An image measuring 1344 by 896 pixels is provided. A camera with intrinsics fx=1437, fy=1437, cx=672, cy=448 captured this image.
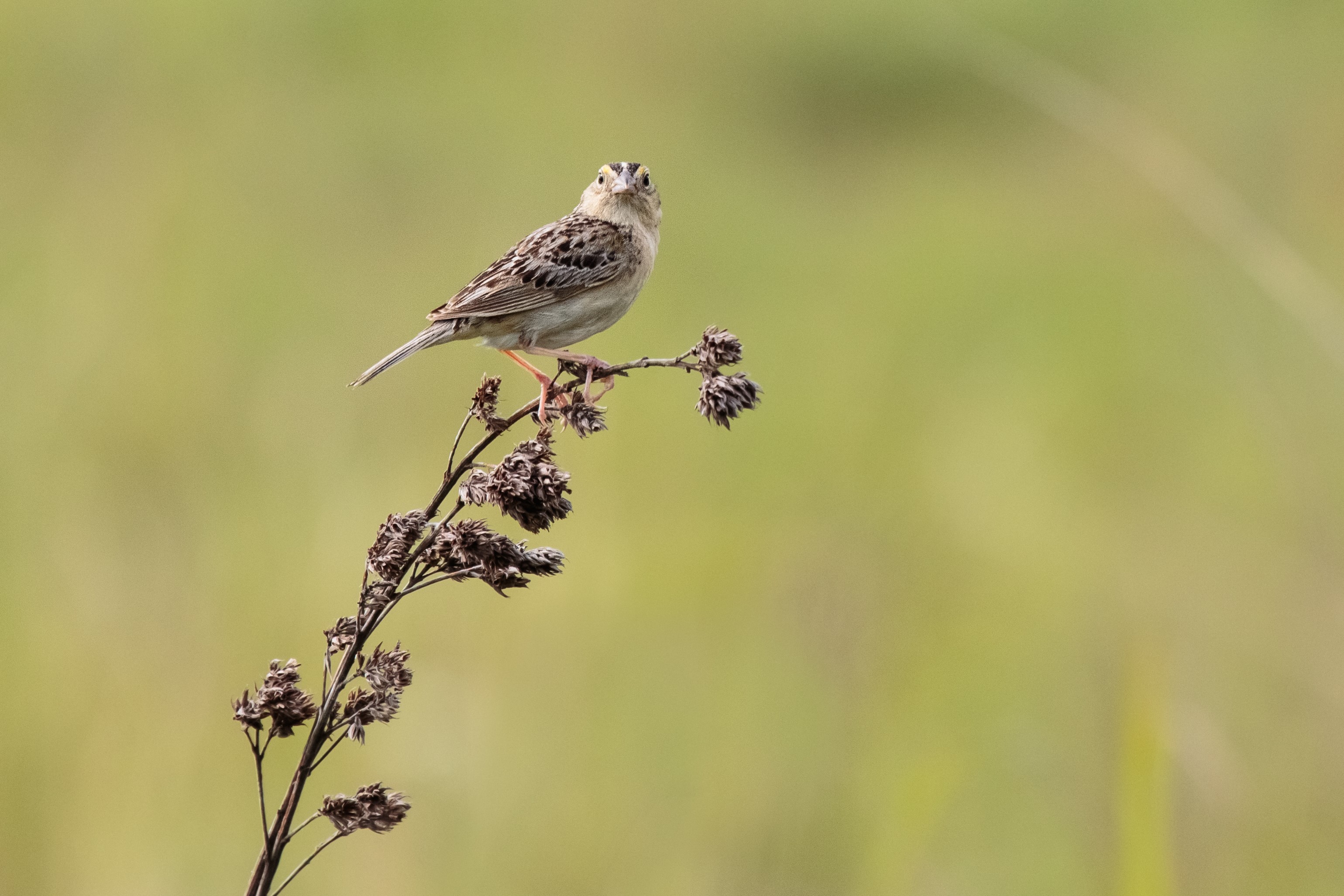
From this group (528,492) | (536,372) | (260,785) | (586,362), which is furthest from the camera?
(536,372)

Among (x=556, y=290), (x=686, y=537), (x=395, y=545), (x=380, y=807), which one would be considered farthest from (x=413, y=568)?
(x=686, y=537)

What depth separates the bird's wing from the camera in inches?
110

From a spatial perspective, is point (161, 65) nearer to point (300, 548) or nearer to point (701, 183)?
point (701, 183)

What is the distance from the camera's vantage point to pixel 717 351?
1.94m

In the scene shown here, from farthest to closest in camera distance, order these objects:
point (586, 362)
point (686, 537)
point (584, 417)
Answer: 1. point (686, 537)
2. point (586, 362)
3. point (584, 417)

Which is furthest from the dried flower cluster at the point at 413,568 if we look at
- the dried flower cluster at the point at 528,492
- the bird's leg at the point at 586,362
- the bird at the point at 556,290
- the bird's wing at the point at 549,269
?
the bird's wing at the point at 549,269

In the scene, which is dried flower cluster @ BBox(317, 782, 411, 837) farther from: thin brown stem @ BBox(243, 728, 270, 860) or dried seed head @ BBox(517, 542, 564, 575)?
dried seed head @ BBox(517, 542, 564, 575)

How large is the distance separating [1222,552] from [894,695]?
424 cm

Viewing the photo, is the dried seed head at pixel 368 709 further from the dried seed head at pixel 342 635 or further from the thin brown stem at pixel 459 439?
the thin brown stem at pixel 459 439

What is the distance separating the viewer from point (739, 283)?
45.9 feet

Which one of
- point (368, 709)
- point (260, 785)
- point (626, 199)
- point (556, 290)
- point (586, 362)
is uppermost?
point (626, 199)

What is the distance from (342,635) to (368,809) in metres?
0.22

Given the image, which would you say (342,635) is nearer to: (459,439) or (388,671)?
(388,671)

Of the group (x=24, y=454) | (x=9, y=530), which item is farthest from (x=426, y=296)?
(x=9, y=530)
